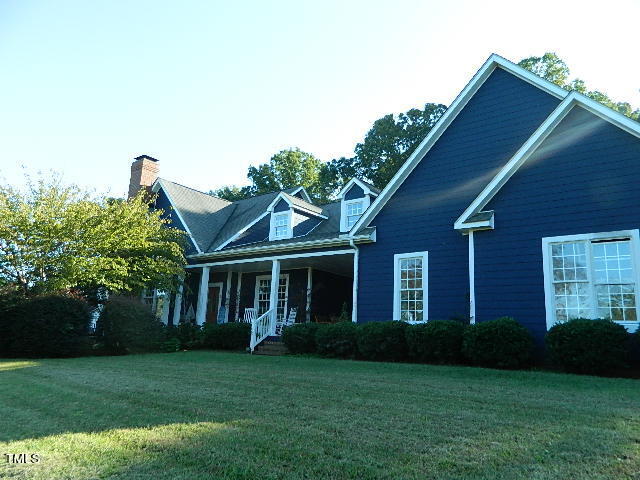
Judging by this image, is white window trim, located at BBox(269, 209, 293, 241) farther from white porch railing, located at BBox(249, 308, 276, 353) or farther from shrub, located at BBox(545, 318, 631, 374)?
shrub, located at BBox(545, 318, 631, 374)

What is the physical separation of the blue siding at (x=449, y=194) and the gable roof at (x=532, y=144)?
2.98 ft

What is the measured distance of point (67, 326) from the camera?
14242 mm

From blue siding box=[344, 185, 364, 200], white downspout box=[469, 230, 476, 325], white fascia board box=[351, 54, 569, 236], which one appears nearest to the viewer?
white downspout box=[469, 230, 476, 325]

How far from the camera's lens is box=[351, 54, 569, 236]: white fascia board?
1206 cm

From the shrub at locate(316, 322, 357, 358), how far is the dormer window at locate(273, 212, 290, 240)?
22.5ft

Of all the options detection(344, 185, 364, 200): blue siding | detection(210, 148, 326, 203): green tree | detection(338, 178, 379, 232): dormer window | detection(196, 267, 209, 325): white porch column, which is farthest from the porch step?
detection(210, 148, 326, 203): green tree

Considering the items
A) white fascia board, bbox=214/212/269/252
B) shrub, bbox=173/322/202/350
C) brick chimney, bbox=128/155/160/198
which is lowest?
shrub, bbox=173/322/202/350

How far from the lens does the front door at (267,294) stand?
65.2ft

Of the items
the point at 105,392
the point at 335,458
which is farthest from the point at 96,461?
the point at 105,392

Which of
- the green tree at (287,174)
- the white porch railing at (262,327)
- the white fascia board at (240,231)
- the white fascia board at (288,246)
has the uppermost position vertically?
the green tree at (287,174)

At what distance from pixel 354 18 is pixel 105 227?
1083 cm

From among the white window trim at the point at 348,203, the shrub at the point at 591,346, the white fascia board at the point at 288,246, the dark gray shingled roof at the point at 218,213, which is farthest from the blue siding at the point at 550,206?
the dark gray shingled roof at the point at 218,213

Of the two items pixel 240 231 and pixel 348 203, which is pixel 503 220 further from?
pixel 240 231

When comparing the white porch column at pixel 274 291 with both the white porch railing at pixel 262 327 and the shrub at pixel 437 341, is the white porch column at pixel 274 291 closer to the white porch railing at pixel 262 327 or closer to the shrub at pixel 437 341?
the white porch railing at pixel 262 327
